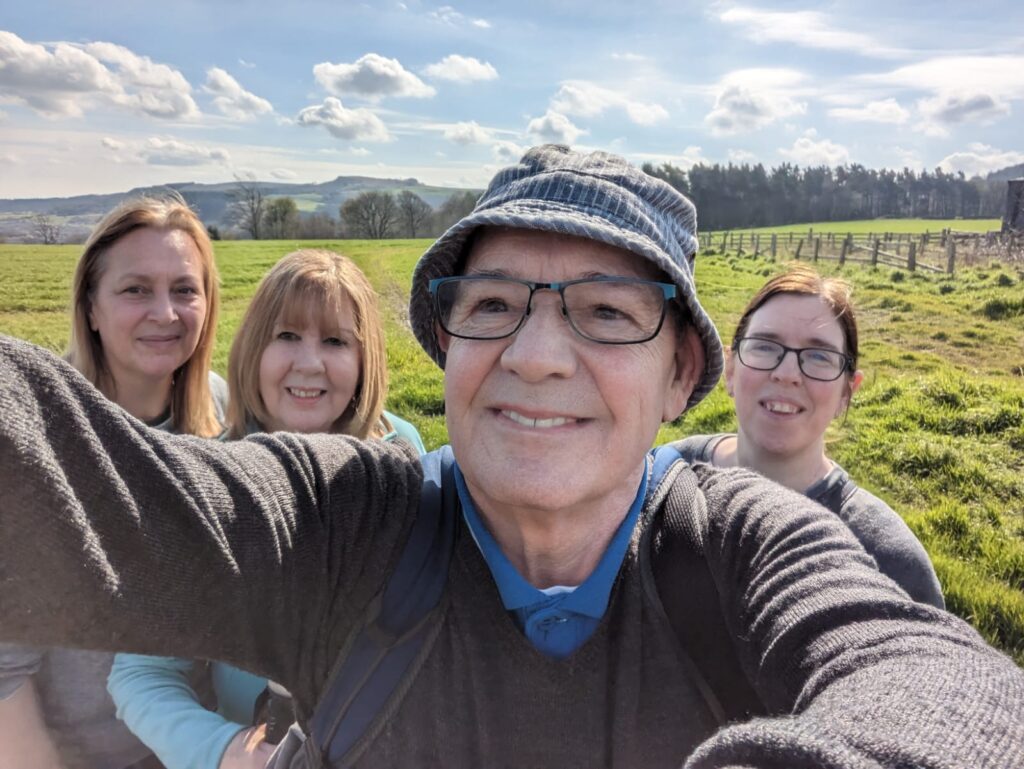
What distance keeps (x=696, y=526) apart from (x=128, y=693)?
2022 mm

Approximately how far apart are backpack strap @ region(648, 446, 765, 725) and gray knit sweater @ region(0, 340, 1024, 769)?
0.03 meters

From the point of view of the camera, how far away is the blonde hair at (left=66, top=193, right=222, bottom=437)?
3385 mm

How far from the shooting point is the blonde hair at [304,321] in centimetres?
326

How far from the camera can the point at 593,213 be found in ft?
5.14

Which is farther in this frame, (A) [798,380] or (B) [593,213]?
(A) [798,380]

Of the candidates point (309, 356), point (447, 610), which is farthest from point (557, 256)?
point (309, 356)

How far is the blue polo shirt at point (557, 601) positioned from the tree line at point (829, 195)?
78127mm

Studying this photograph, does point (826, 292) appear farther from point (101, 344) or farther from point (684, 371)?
point (101, 344)

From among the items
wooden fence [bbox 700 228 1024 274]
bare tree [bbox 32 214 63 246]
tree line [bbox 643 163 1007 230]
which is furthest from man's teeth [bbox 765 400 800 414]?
tree line [bbox 643 163 1007 230]

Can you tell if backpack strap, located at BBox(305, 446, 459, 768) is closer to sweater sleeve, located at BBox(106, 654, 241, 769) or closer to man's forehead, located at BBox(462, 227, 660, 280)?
man's forehead, located at BBox(462, 227, 660, 280)

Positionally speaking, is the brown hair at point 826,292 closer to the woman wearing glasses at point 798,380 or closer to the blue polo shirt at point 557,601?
the woman wearing glasses at point 798,380

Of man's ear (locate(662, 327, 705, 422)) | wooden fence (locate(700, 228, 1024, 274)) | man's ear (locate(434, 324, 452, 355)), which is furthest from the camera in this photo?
wooden fence (locate(700, 228, 1024, 274))

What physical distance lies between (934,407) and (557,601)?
26.8 ft

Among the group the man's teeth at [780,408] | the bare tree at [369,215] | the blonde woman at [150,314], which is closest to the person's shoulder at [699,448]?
the man's teeth at [780,408]
